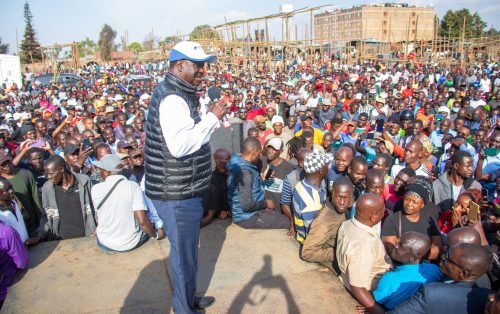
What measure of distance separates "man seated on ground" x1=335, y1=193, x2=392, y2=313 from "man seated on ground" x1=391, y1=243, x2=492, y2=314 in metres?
0.35

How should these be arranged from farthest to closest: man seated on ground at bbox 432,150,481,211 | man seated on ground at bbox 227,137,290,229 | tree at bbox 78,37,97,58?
tree at bbox 78,37,97,58 → man seated on ground at bbox 432,150,481,211 → man seated on ground at bbox 227,137,290,229

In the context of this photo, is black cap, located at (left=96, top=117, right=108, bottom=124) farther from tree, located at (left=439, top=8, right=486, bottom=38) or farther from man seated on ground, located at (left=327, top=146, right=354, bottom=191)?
tree, located at (left=439, top=8, right=486, bottom=38)

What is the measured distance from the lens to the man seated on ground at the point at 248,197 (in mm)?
3934

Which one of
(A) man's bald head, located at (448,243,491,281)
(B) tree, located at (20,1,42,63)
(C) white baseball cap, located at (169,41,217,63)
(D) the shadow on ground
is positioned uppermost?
(B) tree, located at (20,1,42,63)

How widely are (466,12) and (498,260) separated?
173 ft

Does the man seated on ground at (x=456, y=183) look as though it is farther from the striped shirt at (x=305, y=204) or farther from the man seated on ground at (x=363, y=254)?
the man seated on ground at (x=363, y=254)

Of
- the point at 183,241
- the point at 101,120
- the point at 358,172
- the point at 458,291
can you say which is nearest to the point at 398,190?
the point at 358,172

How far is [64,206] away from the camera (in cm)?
421

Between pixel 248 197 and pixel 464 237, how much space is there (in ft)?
6.42

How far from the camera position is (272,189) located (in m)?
4.92

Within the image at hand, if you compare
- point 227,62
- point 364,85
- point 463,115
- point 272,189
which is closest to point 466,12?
point 227,62

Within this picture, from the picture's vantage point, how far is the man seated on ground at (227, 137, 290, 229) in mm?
3934

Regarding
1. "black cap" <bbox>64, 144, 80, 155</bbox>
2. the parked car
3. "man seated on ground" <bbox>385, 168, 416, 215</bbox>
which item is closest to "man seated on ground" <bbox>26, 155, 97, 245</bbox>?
"black cap" <bbox>64, 144, 80, 155</bbox>

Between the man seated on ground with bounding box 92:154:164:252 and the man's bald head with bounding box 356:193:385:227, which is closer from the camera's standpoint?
the man's bald head with bounding box 356:193:385:227
